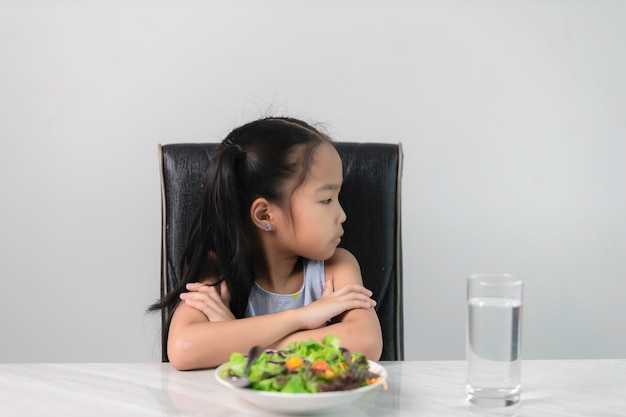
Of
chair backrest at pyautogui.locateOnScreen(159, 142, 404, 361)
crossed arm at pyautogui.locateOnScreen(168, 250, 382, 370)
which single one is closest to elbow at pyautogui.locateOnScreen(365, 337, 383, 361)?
crossed arm at pyautogui.locateOnScreen(168, 250, 382, 370)

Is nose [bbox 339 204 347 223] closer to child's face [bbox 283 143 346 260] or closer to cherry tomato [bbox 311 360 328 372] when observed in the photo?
child's face [bbox 283 143 346 260]

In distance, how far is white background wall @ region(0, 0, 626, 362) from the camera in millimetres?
2518

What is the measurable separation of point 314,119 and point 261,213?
0.80m

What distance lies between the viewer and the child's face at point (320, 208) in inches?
67.1

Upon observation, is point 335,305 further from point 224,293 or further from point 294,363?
point 294,363

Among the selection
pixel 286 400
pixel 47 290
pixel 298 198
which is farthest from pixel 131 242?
pixel 286 400

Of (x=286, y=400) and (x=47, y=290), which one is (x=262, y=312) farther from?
(x=47, y=290)

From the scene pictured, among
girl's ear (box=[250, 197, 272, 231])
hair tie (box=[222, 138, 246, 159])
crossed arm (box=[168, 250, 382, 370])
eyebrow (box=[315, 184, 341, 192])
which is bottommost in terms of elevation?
crossed arm (box=[168, 250, 382, 370])

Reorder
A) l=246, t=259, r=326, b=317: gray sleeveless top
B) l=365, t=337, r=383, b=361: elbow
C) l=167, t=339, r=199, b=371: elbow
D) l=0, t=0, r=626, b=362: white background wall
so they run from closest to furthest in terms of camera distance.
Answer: l=167, t=339, r=199, b=371: elbow, l=365, t=337, r=383, b=361: elbow, l=246, t=259, r=326, b=317: gray sleeveless top, l=0, t=0, r=626, b=362: white background wall

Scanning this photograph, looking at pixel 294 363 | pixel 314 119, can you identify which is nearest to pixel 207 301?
pixel 294 363

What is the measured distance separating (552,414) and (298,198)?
0.75 m

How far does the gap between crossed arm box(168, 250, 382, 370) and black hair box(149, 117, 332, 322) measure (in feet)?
0.31

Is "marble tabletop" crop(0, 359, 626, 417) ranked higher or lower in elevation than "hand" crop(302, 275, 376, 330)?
lower

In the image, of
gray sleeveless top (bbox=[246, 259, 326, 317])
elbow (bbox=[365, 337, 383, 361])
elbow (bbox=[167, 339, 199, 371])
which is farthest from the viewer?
gray sleeveless top (bbox=[246, 259, 326, 317])
